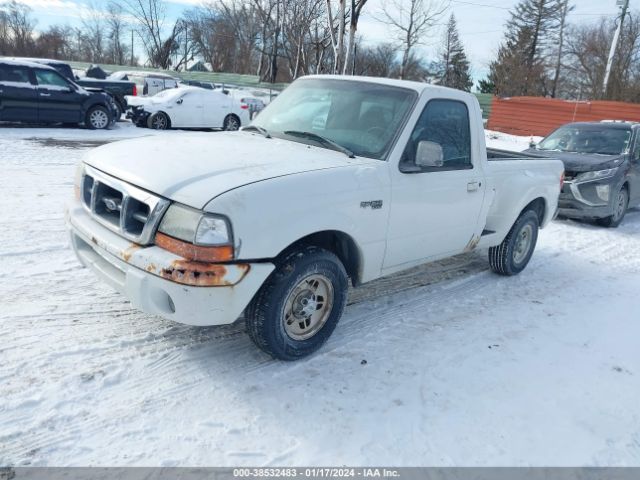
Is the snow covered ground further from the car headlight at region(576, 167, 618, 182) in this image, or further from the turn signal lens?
the car headlight at region(576, 167, 618, 182)

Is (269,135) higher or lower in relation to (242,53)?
lower

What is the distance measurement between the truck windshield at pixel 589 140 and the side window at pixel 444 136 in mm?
5761

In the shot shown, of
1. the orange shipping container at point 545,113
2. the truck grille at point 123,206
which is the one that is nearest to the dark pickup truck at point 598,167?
the truck grille at point 123,206

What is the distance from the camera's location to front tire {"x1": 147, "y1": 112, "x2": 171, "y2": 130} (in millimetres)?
16578

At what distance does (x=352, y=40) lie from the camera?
2209cm

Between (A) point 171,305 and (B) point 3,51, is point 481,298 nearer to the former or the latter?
(A) point 171,305

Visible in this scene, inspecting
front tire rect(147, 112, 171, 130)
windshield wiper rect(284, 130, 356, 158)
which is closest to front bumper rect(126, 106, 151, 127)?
front tire rect(147, 112, 171, 130)

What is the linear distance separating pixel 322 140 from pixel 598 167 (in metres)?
6.28

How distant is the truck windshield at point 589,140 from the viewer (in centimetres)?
902

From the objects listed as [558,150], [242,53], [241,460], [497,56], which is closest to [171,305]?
[241,460]

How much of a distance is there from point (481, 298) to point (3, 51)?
70044 millimetres

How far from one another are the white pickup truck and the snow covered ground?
17.7 inches

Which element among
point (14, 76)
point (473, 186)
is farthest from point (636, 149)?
point (14, 76)

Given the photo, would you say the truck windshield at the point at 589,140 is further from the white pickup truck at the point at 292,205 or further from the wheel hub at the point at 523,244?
the white pickup truck at the point at 292,205
